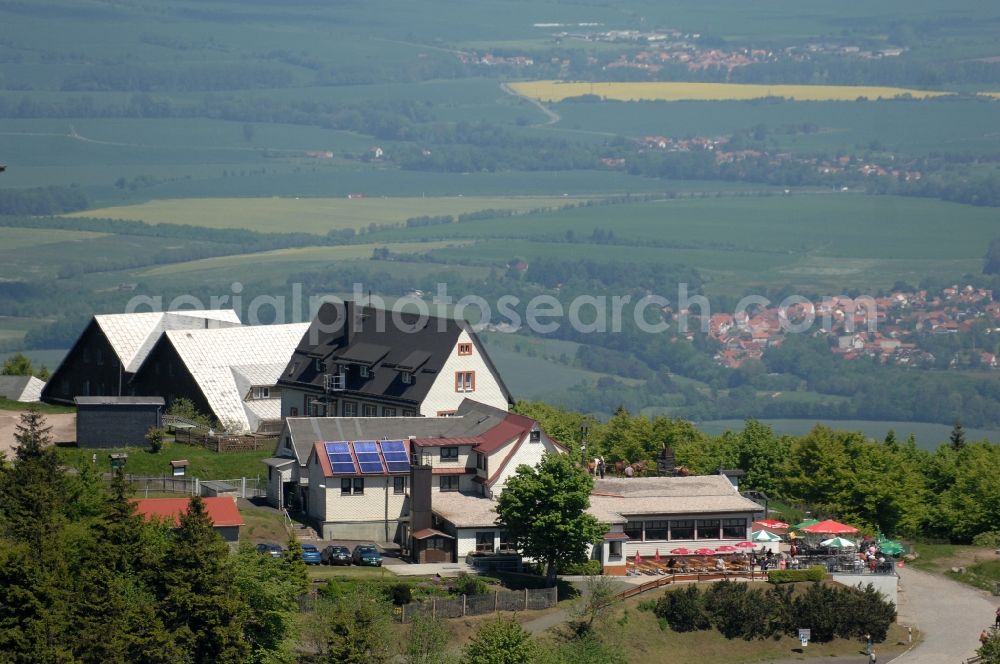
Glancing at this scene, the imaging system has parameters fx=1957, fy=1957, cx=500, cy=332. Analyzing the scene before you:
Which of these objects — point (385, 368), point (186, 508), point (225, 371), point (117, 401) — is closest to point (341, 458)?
point (186, 508)

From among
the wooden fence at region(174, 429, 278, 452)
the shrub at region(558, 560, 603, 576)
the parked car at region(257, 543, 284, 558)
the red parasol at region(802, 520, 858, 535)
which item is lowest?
the shrub at region(558, 560, 603, 576)

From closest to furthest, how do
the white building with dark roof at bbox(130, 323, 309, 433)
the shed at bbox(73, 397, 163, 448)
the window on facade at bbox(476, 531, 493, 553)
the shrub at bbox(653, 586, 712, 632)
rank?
the shrub at bbox(653, 586, 712, 632) → the window on facade at bbox(476, 531, 493, 553) → the shed at bbox(73, 397, 163, 448) → the white building with dark roof at bbox(130, 323, 309, 433)

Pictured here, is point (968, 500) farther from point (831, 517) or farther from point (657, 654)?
point (657, 654)

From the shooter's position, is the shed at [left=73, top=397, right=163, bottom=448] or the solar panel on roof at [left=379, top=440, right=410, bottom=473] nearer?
the solar panel on roof at [left=379, top=440, right=410, bottom=473]

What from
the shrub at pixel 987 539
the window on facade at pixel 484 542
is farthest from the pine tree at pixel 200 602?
the shrub at pixel 987 539

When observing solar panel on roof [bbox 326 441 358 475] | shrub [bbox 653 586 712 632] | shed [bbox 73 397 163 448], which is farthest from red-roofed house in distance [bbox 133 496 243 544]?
shrub [bbox 653 586 712 632]

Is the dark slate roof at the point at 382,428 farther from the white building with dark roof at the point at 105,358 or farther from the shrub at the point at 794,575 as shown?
the white building with dark roof at the point at 105,358

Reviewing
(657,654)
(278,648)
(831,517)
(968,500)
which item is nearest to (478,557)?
(657,654)

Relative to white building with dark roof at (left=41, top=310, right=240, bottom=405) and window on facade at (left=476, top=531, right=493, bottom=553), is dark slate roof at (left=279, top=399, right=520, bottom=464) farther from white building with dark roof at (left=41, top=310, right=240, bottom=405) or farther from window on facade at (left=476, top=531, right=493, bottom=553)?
white building with dark roof at (left=41, top=310, right=240, bottom=405)
